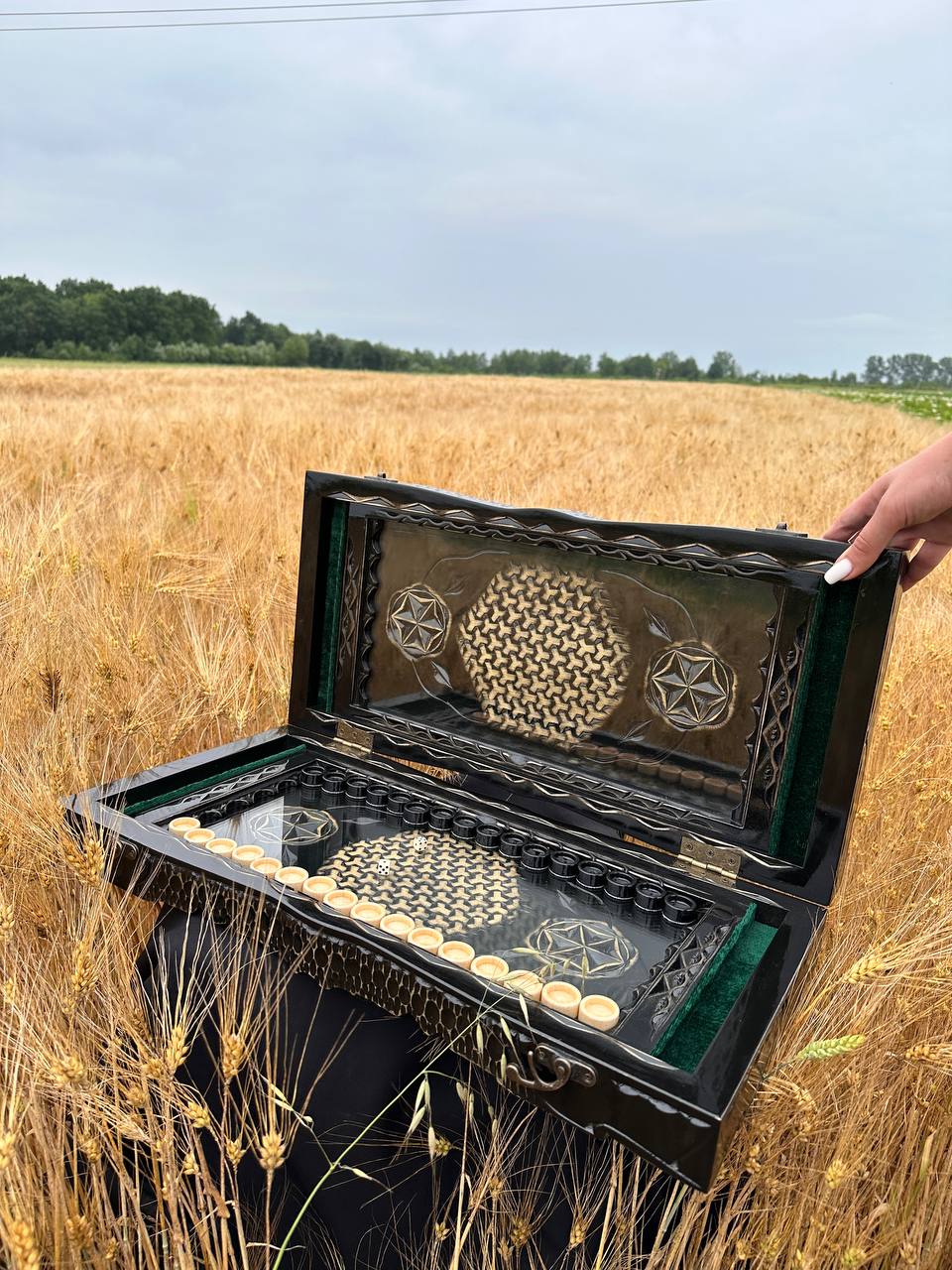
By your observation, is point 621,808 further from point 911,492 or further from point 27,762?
point 27,762

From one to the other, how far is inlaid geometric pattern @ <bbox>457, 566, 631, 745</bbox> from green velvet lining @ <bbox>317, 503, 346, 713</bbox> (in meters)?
0.31

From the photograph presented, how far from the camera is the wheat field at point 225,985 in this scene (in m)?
1.01

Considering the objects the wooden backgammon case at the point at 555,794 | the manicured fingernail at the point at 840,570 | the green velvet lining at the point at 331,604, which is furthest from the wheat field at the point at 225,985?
the manicured fingernail at the point at 840,570

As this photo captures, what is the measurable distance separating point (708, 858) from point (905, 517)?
60 centimetres

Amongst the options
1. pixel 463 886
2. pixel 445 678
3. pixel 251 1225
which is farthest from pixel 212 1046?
pixel 445 678

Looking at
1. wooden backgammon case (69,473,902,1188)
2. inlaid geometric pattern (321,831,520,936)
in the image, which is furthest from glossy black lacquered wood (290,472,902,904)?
inlaid geometric pattern (321,831,520,936)

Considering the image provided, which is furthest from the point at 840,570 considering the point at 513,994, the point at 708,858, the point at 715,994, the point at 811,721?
the point at 513,994

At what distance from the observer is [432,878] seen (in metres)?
1.46

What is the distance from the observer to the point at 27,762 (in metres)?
1.68

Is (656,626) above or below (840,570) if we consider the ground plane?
below

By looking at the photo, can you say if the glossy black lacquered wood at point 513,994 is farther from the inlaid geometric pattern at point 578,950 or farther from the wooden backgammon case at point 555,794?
the inlaid geometric pattern at point 578,950

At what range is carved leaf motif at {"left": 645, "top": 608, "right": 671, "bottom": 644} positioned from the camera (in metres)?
1.44

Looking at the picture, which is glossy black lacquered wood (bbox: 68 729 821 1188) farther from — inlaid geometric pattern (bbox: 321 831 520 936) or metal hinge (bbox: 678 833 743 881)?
inlaid geometric pattern (bbox: 321 831 520 936)

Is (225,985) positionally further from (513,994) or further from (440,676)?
(440,676)
